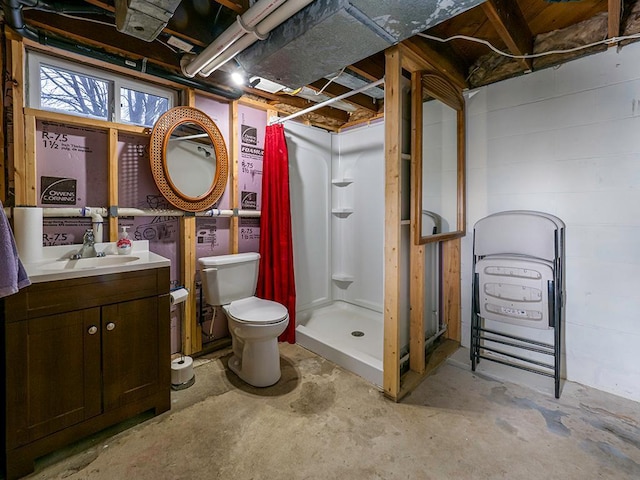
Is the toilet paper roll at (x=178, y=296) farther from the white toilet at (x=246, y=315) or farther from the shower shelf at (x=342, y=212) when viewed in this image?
the shower shelf at (x=342, y=212)

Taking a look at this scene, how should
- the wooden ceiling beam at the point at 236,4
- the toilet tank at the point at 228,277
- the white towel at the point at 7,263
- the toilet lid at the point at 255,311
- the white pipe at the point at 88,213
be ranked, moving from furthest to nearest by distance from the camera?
1. the toilet tank at the point at 228,277
2. the toilet lid at the point at 255,311
3. the white pipe at the point at 88,213
4. the wooden ceiling beam at the point at 236,4
5. the white towel at the point at 7,263

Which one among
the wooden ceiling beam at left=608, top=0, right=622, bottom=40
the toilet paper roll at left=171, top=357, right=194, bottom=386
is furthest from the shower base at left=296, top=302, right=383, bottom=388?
the wooden ceiling beam at left=608, top=0, right=622, bottom=40

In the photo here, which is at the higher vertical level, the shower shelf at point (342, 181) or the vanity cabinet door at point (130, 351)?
the shower shelf at point (342, 181)

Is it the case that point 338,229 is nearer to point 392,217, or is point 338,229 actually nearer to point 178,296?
point 392,217

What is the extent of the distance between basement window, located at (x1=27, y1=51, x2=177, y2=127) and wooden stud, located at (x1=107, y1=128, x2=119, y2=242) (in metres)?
0.18

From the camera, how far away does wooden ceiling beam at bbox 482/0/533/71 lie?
1670 mm

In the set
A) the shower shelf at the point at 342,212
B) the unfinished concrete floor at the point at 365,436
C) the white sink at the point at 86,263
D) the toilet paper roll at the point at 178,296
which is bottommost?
the unfinished concrete floor at the point at 365,436

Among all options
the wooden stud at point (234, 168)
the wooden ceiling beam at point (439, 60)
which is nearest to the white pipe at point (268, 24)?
the wooden stud at point (234, 168)

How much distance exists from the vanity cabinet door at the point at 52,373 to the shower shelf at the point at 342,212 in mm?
2375

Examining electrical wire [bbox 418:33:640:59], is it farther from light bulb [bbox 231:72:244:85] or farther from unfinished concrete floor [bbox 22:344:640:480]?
unfinished concrete floor [bbox 22:344:640:480]

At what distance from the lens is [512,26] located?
189 cm

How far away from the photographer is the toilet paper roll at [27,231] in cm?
162

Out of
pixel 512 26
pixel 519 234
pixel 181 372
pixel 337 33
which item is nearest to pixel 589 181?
pixel 519 234

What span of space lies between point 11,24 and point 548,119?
3231 millimetres
